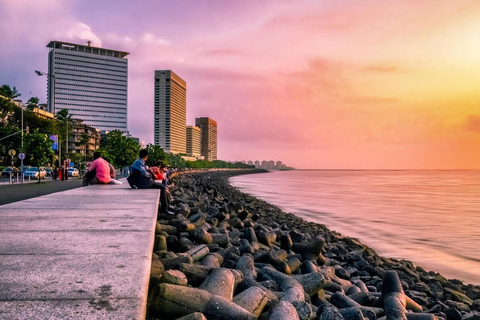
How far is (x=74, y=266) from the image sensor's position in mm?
2988

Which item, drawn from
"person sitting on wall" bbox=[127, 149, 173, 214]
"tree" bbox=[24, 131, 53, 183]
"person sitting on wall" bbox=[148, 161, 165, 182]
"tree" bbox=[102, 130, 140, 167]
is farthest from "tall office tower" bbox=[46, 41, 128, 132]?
"person sitting on wall" bbox=[127, 149, 173, 214]

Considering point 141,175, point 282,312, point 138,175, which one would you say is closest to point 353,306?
point 282,312

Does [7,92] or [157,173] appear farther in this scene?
[7,92]

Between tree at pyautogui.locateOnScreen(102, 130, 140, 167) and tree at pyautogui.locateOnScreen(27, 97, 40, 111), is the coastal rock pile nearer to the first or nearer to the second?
tree at pyautogui.locateOnScreen(102, 130, 140, 167)

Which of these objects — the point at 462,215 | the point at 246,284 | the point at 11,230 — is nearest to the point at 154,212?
the point at 11,230

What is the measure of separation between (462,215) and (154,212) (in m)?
23.4

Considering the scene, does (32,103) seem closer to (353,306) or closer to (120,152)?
(120,152)

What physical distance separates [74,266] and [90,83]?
17954 centimetres

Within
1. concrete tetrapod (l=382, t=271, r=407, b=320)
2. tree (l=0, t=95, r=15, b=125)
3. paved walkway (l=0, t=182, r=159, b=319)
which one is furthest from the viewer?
tree (l=0, t=95, r=15, b=125)

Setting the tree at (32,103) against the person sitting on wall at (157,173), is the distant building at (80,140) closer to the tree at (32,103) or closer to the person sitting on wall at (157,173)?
the tree at (32,103)

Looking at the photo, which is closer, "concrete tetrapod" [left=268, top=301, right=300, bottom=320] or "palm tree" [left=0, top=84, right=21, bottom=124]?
"concrete tetrapod" [left=268, top=301, right=300, bottom=320]

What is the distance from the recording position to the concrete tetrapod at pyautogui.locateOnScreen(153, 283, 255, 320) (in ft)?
9.46

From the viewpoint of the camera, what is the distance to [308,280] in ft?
15.6

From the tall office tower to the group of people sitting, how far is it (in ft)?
538
